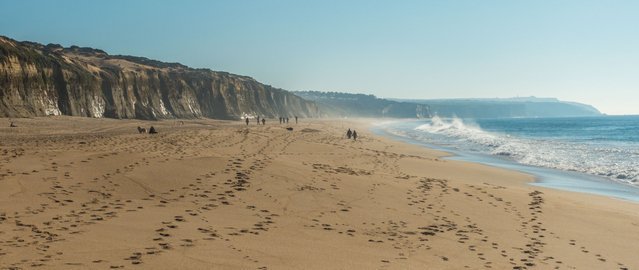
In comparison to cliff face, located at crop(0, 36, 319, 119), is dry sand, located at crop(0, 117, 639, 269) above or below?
below

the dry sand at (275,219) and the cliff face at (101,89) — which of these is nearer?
the dry sand at (275,219)

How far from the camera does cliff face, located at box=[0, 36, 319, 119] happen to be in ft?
163

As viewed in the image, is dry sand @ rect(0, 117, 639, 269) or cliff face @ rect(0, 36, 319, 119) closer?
dry sand @ rect(0, 117, 639, 269)

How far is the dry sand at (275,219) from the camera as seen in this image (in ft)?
25.4

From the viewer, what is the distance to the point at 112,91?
70.4 metres

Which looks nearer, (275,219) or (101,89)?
(275,219)

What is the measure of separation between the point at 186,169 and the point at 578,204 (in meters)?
11.6

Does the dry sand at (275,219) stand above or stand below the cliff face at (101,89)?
below

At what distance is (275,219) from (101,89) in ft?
216

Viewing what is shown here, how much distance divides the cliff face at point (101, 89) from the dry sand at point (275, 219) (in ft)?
125

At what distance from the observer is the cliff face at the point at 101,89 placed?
163 ft

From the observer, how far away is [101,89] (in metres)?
68.9

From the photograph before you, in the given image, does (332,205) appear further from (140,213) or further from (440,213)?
(140,213)

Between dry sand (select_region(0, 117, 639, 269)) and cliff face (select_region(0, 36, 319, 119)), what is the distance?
1501 inches
